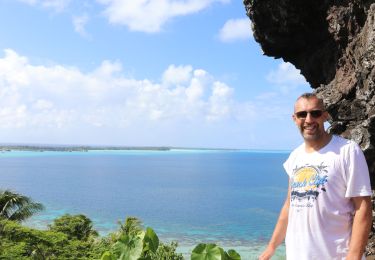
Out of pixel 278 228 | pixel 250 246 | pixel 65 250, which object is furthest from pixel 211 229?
pixel 278 228

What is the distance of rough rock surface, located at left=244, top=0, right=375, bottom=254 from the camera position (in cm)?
1440

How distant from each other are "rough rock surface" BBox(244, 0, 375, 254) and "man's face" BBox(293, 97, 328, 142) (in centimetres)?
1141

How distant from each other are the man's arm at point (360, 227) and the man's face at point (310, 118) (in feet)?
2.01

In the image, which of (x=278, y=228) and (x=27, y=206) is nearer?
(x=278, y=228)

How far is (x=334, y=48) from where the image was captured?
66.5 feet

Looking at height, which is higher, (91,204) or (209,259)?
(209,259)

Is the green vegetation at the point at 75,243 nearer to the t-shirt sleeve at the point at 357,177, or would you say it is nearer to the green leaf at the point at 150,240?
the green leaf at the point at 150,240

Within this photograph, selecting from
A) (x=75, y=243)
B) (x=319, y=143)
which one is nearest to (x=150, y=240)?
(x=319, y=143)

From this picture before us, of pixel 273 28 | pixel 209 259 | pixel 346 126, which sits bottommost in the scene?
pixel 209 259

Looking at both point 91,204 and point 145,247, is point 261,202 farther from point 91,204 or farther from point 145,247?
point 145,247

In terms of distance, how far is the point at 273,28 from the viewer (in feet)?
69.2

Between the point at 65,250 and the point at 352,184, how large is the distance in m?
19.0

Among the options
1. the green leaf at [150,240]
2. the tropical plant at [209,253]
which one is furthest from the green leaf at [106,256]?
the tropical plant at [209,253]

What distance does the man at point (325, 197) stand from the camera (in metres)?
3.22
